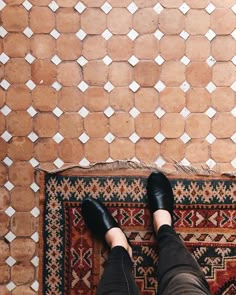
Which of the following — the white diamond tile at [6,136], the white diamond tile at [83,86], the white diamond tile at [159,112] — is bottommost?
the white diamond tile at [6,136]

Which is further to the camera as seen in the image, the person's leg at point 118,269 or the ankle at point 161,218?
the ankle at point 161,218

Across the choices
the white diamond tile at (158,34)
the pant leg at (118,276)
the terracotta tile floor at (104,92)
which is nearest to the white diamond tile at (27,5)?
the terracotta tile floor at (104,92)

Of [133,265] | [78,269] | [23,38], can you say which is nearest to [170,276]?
[133,265]

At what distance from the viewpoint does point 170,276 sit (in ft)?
3.08

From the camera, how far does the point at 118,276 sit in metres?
0.98

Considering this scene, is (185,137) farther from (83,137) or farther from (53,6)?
(53,6)

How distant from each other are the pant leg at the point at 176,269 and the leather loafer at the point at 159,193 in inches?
2.3

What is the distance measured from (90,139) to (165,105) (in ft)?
0.74

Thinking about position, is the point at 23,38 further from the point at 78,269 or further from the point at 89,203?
the point at 78,269

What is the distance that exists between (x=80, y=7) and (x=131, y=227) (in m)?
0.61

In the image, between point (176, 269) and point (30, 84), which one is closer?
point (176, 269)

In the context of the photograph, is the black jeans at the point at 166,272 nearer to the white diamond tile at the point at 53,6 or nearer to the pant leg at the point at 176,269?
the pant leg at the point at 176,269

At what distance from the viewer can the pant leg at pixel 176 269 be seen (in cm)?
88

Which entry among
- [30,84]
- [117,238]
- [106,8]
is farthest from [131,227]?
[106,8]
